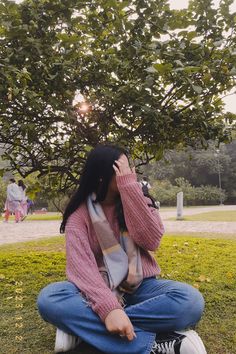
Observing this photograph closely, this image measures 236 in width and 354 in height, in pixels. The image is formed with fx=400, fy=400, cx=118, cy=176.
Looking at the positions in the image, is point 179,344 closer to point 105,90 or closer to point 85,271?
point 85,271

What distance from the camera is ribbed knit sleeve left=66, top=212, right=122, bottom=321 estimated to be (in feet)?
7.28

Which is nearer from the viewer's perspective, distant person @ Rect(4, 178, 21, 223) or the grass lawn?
the grass lawn

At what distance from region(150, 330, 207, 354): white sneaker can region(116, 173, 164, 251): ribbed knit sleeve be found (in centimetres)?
53

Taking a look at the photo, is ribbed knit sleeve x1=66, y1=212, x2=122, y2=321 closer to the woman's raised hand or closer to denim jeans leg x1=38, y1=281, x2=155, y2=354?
denim jeans leg x1=38, y1=281, x2=155, y2=354

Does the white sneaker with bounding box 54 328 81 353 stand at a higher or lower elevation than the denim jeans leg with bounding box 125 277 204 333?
lower

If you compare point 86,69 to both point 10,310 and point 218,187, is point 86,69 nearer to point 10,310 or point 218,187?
point 10,310

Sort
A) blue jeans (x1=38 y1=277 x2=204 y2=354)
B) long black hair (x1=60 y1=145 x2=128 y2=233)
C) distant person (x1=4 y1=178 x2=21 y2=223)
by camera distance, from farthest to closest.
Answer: distant person (x1=4 y1=178 x2=21 y2=223), long black hair (x1=60 y1=145 x2=128 y2=233), blue jeans (x1=38 y1=277 x2=204 y2=354)

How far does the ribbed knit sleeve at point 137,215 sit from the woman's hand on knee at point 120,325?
52 centimetres

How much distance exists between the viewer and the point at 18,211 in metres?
14.9

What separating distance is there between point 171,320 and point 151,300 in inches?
6.2

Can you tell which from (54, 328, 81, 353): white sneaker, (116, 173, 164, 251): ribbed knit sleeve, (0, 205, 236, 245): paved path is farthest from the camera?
(0, 205, 236, 245): paved path
